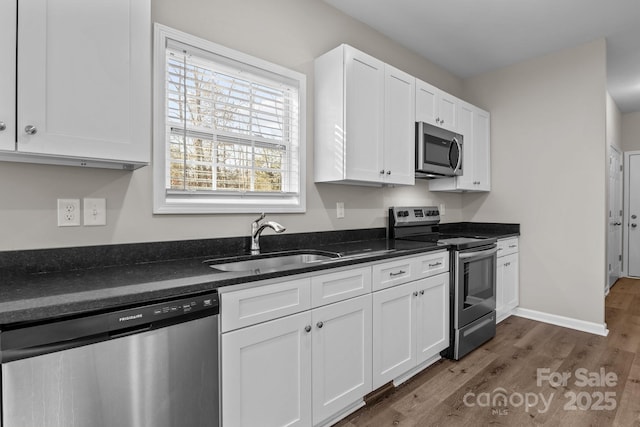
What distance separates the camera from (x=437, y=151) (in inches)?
120

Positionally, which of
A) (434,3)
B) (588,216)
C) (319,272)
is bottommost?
(319,272)

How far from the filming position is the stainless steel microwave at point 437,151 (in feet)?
9.42

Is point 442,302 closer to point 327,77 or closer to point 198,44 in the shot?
point 327,77

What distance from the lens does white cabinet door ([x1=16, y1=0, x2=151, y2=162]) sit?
3.84 feet

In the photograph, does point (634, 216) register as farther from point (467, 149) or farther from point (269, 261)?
point (269, 261)

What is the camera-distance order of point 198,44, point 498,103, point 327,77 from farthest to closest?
point 498,103 < point 327,77 < point 198,44

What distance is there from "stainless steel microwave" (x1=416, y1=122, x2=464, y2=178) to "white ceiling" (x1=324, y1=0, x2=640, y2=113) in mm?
869

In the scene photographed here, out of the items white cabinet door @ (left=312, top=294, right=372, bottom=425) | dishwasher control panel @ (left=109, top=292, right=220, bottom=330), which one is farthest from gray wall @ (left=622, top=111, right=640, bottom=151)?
dishwasher control panel @ (left=109, top=292, right=220, bottom=330)

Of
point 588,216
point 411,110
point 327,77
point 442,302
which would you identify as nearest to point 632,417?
point 442,302

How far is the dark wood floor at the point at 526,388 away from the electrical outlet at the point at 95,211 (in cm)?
163

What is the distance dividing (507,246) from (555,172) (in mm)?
901

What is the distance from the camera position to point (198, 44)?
6.28 ft

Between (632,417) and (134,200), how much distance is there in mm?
2999

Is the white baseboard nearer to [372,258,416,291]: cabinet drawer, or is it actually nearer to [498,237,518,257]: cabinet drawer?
[498,237,518,257]: cabinet drawer
